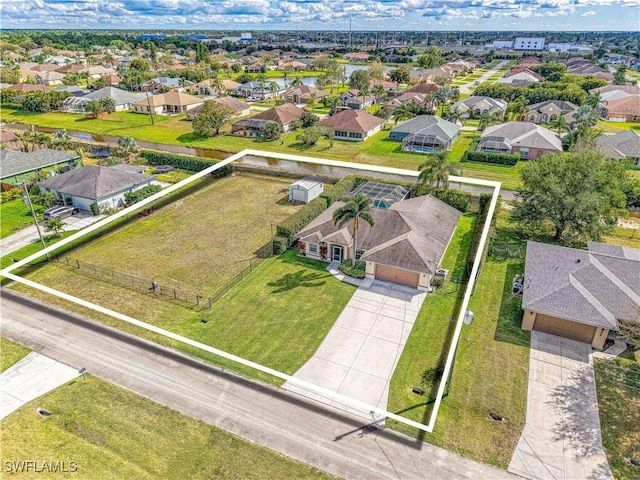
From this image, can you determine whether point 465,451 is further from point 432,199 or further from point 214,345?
point 432,199

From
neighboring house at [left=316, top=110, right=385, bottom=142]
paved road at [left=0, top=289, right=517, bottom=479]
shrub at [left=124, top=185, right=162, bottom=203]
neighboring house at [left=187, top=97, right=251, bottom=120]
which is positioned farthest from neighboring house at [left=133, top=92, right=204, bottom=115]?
paved road at [left=0, top=289, right=517, bottom=479]

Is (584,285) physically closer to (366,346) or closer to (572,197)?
(572,197)

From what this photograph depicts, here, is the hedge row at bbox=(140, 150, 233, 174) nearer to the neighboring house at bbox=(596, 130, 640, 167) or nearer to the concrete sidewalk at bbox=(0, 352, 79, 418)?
the concrete sidewalk at bbox=(0, 352, 79, 418)

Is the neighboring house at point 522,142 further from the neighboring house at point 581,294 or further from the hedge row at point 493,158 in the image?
the neighboring house at point 581,294

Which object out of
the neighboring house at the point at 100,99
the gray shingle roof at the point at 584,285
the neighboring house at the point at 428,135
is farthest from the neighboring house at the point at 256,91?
the gray shingle roof at the point at 584,285

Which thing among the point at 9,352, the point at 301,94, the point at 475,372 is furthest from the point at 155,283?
the point at 301,94

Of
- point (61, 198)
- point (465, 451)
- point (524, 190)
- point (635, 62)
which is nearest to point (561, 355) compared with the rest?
point (465, 451)
